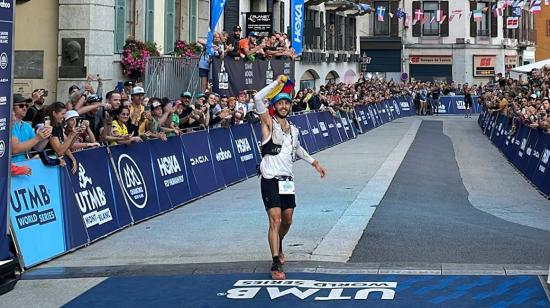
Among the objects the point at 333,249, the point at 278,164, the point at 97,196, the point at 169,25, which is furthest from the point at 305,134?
the point at 278,164

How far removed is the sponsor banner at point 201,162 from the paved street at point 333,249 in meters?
0.29

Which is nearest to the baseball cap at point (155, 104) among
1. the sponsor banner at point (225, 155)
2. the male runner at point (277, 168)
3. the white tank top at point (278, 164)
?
the sponsor banner at point (225, 155)

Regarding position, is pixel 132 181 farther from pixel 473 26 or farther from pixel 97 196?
pixel 473 26

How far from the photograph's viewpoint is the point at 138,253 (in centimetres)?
1151

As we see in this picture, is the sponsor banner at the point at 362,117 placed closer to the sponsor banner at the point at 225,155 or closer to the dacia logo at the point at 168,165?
the sponsor banner at the point at 225,155

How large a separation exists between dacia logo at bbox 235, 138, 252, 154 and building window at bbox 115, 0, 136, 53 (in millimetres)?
3829

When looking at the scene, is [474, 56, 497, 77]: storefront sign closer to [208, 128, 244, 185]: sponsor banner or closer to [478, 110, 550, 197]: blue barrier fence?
[478, 110, 550, 197]: blue barrier fence

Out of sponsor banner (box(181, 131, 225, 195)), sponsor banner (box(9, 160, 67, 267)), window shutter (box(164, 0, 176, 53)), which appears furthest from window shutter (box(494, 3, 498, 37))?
sponsor banner (box(9, 160, 67, 267))

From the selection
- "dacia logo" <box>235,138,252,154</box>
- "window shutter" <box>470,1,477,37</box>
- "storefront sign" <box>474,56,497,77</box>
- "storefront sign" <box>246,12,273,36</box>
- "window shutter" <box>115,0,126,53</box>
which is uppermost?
"window shutter" <box>470,1,477,37</box>

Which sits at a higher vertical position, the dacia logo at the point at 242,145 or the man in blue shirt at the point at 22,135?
the man in blue shirt at the point at 22,135

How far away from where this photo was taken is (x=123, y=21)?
22.5 m

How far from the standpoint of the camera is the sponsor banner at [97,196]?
12102 millimetres

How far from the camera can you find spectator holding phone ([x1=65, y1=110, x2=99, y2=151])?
11.8 m

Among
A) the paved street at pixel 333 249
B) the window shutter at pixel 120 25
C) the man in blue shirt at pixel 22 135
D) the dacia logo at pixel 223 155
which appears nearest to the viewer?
the paved street at pixel 333 249
